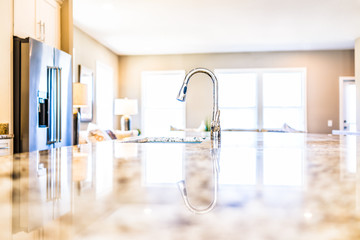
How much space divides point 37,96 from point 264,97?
222 inches

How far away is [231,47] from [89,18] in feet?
10.6

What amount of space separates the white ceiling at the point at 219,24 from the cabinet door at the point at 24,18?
1.24m

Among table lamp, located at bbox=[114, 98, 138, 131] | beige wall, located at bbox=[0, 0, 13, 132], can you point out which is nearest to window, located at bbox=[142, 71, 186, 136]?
table lamp, located at bbox=[114, 98, 138, 131]

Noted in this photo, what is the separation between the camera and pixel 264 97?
7512mm

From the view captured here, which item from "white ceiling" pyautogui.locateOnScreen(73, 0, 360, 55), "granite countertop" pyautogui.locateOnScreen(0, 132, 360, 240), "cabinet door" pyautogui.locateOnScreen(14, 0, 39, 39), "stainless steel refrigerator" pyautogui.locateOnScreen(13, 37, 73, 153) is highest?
"white ceiling" pyautogui.locateOnScreen(73, 0, 360, 55)

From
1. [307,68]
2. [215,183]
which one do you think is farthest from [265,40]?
[215,183]

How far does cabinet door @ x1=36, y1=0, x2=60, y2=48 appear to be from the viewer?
131 inches

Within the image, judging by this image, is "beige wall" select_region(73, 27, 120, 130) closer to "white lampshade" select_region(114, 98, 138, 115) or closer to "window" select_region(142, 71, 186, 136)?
"white lampshade" select_region(114, 98, 138, 115)

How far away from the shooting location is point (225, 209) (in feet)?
0.85

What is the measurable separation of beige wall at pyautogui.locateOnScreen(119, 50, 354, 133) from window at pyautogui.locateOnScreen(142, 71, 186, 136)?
0.19 meters

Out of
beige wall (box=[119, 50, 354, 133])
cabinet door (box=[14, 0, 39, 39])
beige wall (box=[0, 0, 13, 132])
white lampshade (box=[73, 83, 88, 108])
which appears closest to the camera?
beige wall (box=[0, 0, 13, 132])

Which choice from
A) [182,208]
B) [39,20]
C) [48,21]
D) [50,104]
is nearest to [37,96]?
[50,104]

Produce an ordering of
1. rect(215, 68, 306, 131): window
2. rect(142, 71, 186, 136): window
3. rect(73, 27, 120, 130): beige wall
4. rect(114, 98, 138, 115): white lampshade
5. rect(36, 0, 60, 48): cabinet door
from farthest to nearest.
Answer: rect(142, 71, 186, 136): window < rect(215, 68, 306, 131): window < rect(114, 98, 138, 115): white lampshade < rect(73, 27, 120, 130): beige wall < rect(36, 0, 60, 48): cabinet door

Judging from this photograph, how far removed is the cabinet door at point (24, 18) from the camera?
2.95m
